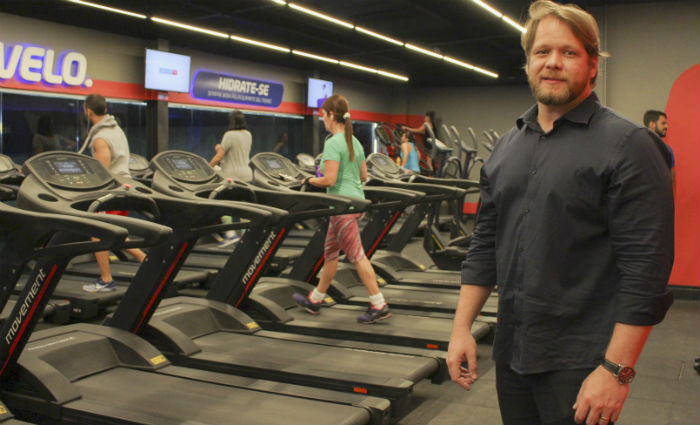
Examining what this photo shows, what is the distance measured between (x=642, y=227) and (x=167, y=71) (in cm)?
1002

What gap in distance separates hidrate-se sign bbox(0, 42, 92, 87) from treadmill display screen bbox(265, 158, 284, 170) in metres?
4.86

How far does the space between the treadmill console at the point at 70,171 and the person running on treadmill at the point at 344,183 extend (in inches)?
60.1

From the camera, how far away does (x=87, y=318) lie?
516cm

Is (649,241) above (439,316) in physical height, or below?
above


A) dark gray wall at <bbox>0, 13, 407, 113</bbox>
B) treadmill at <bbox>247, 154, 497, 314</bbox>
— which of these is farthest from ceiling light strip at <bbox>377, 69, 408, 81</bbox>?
treadmill at <bbox>247, 154, 497, 314</bbox>

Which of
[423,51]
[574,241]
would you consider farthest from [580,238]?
[423,51]

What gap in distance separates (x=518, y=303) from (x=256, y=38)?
34.4 feet

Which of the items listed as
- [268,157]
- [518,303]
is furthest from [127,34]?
[518,303]

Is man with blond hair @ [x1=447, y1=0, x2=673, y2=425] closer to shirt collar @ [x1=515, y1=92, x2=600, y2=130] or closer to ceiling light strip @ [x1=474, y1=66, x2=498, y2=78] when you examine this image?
shirt collar @ [x1=515, y1=92, x2=600, y2=130]

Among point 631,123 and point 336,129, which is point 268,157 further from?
point 631,123

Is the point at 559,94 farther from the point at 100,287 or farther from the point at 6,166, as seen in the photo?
the point at 6,166

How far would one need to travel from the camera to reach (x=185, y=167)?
4.17 metres

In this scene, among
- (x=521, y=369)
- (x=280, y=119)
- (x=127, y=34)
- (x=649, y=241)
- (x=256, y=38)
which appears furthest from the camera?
(x=280, y=119)

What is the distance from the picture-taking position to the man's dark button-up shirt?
1304mm
